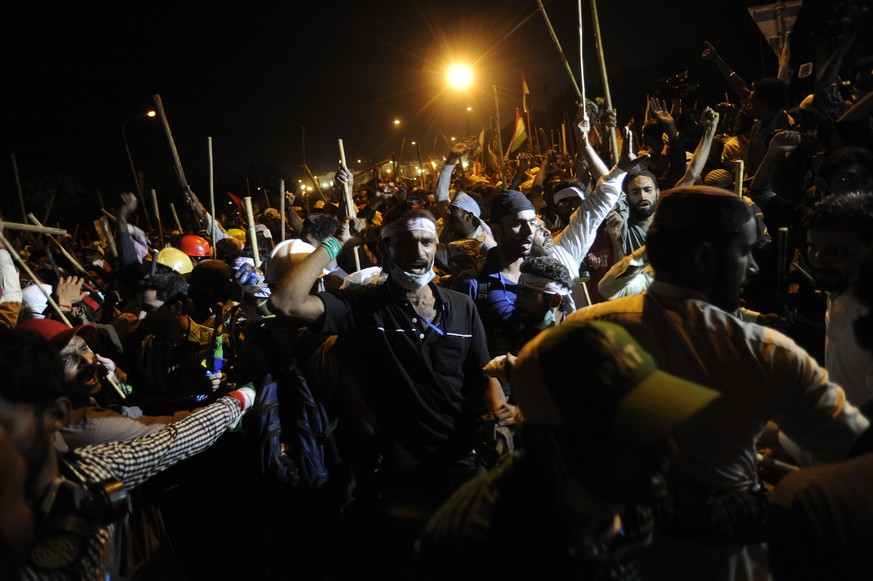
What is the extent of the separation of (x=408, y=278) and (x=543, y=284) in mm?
894

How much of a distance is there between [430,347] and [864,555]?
2291 mm

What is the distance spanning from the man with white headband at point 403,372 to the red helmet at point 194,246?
8147 millimetres

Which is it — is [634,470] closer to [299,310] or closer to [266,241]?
[299,310]

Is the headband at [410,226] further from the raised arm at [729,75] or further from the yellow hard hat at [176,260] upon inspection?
the raised arm at [729,75]

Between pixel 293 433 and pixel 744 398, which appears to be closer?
pixel 744 398

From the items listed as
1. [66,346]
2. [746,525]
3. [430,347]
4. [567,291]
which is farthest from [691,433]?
[66,346]

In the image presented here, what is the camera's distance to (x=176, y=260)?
30.5 feet

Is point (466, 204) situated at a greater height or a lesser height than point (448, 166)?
lesser

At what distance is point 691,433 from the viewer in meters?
1.85

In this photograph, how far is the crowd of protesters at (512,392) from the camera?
4.78ft

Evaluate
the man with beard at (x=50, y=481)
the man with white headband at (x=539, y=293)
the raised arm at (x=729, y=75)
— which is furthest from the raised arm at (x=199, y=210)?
the raised arm at (x=729, y=75)

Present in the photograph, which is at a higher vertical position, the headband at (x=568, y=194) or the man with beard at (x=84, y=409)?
the headband at (x=568, y=194)

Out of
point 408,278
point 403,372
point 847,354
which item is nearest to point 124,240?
point 408,278

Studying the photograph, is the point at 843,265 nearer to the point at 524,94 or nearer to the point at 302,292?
the point at 302,292
